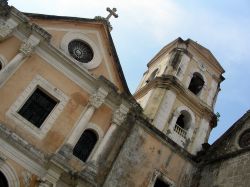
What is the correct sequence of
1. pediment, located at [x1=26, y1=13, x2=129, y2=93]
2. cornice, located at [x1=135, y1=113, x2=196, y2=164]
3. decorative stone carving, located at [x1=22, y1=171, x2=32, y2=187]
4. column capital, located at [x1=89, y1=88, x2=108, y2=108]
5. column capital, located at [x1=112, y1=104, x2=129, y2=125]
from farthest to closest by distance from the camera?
cornice, located at [x1=135, y1=113, x2=196, y2=164] < pediment, located at [x1=26, y1=13, x2=129, y2=93] < column capital, located at [x1=112, y1=104, x2=129, y2=125] < column capital, located at [x1=89, y1=88, x2=108, y2=108] < decorative stone carving, located at [x1=22, y1=171, x2=32, y2=187]

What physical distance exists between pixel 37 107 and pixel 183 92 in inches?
268

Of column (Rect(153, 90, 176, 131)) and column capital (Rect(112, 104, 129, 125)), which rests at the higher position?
column (Rect(153, 90, 176, 131))

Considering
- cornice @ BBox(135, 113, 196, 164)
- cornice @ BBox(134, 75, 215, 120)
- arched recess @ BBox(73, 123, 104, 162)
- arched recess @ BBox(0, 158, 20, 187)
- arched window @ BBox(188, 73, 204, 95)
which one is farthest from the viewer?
arched window @ BBox(188, 73, 204, 95)

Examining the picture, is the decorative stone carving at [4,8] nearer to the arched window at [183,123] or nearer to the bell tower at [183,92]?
the bell tower at [183,92]

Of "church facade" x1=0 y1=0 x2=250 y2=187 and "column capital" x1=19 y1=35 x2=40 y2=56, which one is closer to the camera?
"church facade" x1=0 y1=0 x2=250 y2=187

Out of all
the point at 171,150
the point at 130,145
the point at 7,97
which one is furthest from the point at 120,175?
the point at 7,97

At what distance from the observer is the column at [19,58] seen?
1110 cm

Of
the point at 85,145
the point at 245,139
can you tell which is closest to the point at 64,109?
the point at 85,145

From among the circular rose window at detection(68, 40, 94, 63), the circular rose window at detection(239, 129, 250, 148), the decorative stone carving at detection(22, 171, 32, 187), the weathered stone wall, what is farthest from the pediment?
the circular rose window at detection(239, 129, 250, 148)

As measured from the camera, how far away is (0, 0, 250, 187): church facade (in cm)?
1088

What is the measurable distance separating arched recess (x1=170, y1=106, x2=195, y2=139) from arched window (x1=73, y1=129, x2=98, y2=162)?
150 inches

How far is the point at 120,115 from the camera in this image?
42.5ft

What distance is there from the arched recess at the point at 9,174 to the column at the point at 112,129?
2531 mm

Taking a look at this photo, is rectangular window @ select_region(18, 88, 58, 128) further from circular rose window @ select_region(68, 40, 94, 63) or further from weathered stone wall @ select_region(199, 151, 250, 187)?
weathered stone wall @ select_region(199, 151, 250, 187)
